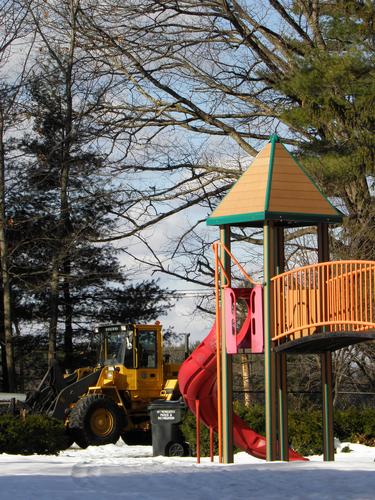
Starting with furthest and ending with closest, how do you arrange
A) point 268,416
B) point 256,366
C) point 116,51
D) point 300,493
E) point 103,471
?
point 256,366, point 116,51, point 268,416, point 103,471, point 300,493

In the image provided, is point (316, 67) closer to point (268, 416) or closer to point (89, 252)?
point (268, 416)

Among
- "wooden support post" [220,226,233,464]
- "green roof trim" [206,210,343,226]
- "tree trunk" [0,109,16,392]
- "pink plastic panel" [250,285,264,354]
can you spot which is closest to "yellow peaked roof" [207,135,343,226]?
"green roof trim" [206,210,343,226]

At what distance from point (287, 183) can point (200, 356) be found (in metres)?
3.39

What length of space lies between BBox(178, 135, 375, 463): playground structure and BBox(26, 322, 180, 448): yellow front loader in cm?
692

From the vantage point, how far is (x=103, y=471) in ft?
40.6

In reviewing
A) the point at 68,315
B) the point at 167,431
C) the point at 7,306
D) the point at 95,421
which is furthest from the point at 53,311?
the point at 167,431

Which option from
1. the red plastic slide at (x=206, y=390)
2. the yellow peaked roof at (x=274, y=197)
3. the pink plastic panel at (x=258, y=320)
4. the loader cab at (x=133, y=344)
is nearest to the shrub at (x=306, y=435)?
the red plastic slide at (x=206, y=390)

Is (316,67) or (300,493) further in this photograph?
(316,67)

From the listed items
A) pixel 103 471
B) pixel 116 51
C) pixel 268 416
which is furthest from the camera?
pixel 116 51

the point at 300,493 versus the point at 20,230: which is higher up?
the point at 20,230

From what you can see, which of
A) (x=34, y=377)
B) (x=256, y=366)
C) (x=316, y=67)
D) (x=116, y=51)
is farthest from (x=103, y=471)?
(x=34, y=377)

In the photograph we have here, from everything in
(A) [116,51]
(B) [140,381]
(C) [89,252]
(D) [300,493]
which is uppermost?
(A) [116,51]

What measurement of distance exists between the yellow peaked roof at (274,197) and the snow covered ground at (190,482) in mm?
4331

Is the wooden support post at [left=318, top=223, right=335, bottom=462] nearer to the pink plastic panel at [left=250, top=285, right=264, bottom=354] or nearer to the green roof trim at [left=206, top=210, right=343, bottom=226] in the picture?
the green roof trim at [left=206, top=210, right=343, bottom=226]
